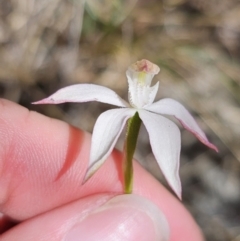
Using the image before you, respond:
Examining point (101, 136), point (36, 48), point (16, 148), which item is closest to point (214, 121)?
point (36, 48)

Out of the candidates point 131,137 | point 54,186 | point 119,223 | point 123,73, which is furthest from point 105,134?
point 123,73

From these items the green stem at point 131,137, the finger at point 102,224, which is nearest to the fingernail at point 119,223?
the finger at point 102,224

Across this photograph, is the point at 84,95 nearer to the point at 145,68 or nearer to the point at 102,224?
the point at 145,68

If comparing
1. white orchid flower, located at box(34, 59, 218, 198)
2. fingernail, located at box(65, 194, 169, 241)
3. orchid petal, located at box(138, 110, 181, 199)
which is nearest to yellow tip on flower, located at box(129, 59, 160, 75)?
white orchid flower, located at box(34, 59, 218, 198)

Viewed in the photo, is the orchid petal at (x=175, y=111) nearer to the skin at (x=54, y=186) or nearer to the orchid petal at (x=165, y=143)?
the orchid petal at (x=165, y=143)

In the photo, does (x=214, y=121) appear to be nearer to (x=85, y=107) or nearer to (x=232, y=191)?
(x=232, y=191)

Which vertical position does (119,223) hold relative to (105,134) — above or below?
below
